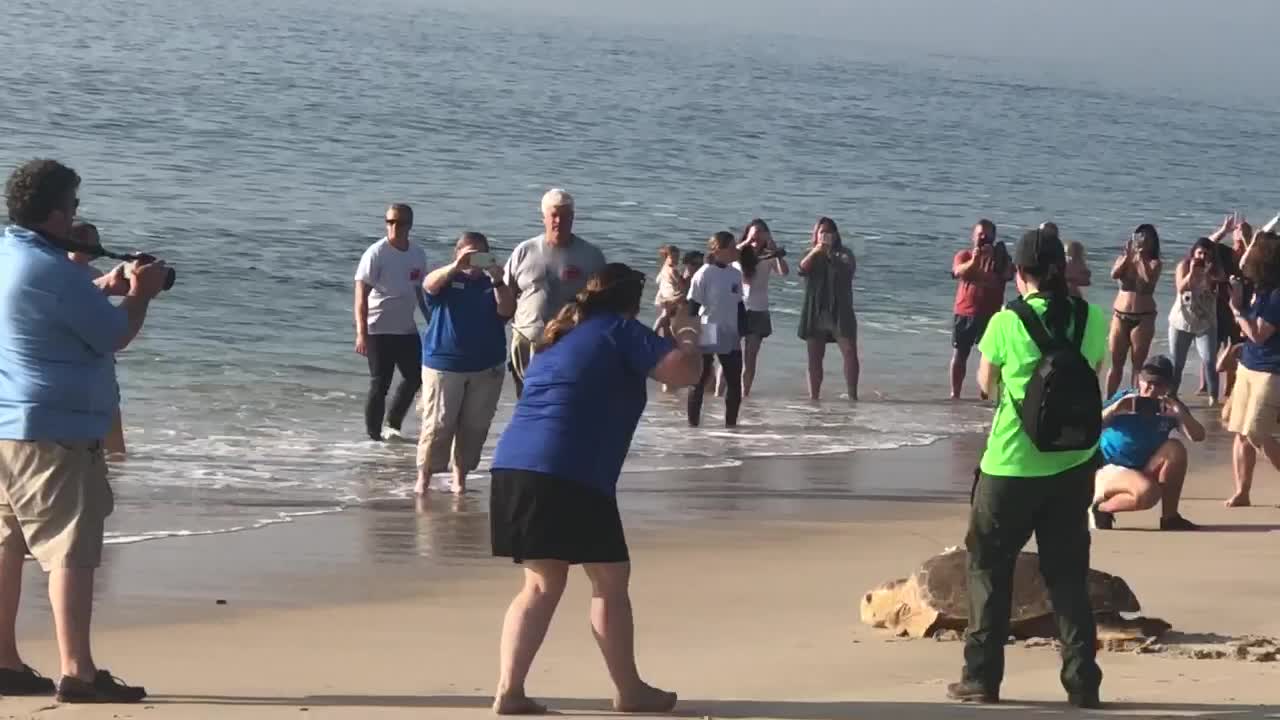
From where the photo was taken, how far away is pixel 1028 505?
6352 millimetres

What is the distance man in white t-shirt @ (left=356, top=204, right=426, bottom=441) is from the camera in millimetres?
12594

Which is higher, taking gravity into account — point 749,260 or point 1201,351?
point 749,260

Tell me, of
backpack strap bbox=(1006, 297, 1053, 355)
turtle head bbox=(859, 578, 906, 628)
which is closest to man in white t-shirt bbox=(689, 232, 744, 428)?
turtle head bbox=(859, 578, 906, 628)

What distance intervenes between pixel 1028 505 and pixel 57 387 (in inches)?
112

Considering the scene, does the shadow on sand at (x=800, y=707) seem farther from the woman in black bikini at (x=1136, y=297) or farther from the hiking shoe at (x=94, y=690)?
the woman in black bikini at (x=1136, y=297)

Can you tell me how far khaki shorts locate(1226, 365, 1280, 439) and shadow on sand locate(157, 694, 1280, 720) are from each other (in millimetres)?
4565

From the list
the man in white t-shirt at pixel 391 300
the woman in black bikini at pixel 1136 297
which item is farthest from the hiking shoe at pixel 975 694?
the woman in black bikini at pixel 1136 297

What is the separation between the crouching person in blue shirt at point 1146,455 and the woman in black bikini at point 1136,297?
15.3 feet

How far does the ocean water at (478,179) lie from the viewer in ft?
47.0

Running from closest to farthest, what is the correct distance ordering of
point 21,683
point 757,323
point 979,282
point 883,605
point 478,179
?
point 21,683 → point 883,605 → point 757,323 → point 979,282 → point 478,179

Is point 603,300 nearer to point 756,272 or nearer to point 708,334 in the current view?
point 708,334

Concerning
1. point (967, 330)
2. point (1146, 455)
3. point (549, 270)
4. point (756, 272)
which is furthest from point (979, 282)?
point (549, 270)

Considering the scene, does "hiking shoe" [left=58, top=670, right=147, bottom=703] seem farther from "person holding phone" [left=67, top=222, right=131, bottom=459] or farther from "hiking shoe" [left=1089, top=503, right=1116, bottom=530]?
"hiking shoe" [left=1089, top=503, right=1116, bottom=530]

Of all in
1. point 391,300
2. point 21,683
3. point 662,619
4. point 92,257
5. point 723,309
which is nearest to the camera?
point 21,683
